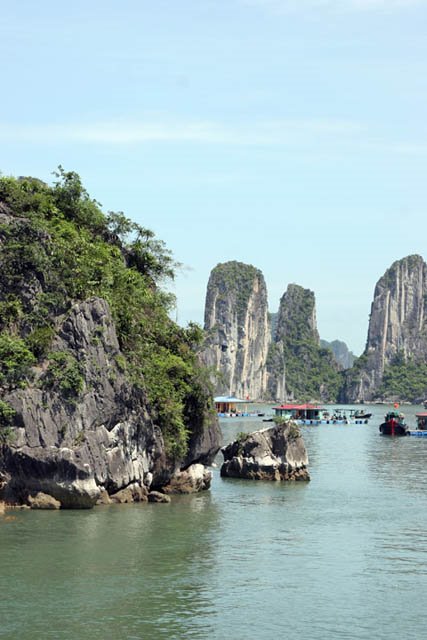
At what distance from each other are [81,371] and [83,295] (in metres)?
3.82

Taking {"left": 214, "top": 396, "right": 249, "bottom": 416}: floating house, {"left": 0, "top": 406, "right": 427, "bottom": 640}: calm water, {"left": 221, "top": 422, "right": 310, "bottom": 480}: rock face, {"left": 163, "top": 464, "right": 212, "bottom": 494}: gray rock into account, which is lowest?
{"left": 0, "top": 406, "right": 427, "bottom": 640}: calm water

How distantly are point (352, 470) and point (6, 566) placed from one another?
3597cm

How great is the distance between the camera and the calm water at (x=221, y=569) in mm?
24953

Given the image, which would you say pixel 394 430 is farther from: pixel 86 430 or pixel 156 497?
pixel 86 430

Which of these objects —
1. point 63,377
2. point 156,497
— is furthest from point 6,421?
point 156,497

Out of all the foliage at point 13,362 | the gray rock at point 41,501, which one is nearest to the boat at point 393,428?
the foliage at point 13,362

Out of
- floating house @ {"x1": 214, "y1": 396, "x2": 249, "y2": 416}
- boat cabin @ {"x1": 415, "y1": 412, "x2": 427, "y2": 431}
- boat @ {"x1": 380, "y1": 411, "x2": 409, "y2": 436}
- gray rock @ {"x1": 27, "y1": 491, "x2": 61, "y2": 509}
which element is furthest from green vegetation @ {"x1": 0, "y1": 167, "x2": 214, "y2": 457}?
floating house @ {"x1": 214, "y1": 396, "x2": 249, "y2": 416}

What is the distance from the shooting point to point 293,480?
171 feet

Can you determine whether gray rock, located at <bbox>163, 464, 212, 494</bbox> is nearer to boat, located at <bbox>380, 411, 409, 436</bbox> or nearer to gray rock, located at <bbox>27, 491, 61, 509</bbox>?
gray rock, located at <bbox>27, 491, 61, 509</bbox>

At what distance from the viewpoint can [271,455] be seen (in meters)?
51.2

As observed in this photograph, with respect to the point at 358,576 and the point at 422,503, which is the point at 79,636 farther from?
the point at 422,503

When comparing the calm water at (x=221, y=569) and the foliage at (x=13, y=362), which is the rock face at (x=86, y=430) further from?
the calm water at (x=221, y=569)

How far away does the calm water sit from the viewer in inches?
982

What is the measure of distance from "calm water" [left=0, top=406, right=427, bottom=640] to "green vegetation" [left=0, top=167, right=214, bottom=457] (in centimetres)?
462
